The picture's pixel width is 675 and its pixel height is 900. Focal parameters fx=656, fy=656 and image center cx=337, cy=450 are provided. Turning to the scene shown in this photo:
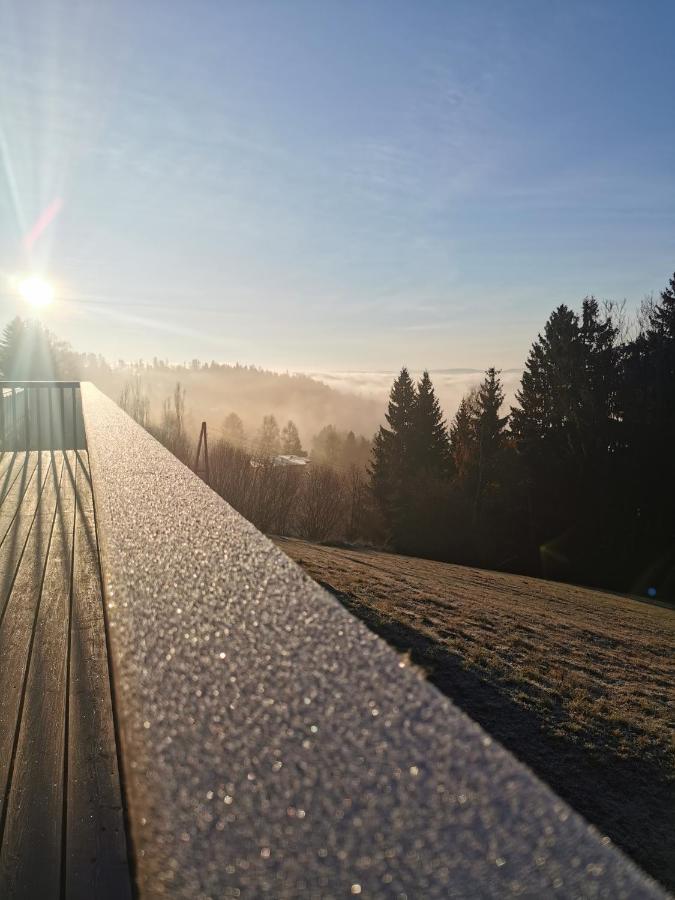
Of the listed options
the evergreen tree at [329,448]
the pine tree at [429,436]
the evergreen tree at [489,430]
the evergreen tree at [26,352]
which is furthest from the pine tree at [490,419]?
the evergreen tree at [329,448]

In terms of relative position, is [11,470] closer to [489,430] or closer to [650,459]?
[650,459]

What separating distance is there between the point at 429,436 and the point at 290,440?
233 ft

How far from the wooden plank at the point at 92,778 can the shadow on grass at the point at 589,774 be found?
49.8 inches

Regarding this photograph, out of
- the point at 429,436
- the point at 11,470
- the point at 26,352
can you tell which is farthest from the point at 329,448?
the point at 11,470

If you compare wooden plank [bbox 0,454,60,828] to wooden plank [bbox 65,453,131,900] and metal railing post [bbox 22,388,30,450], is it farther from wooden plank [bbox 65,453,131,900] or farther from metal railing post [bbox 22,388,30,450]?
metal railing post [bbox 22,388,30,450]

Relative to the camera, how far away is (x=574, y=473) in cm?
2777

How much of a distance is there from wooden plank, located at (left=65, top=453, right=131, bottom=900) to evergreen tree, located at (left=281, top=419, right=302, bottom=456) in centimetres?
9777

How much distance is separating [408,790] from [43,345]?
63748 mm

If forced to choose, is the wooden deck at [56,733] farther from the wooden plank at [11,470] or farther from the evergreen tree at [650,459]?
the evergreen tree at [650,459]

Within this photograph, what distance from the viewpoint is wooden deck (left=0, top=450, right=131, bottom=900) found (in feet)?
4.42

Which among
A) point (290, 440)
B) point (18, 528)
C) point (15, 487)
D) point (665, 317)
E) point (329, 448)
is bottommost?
point (329, 448)

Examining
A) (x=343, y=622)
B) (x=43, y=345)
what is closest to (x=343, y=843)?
(x=343, y=622)

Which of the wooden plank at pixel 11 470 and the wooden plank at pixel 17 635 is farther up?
the wooden plank at pixel 11 470

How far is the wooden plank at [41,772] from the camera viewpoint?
1.33 metres
